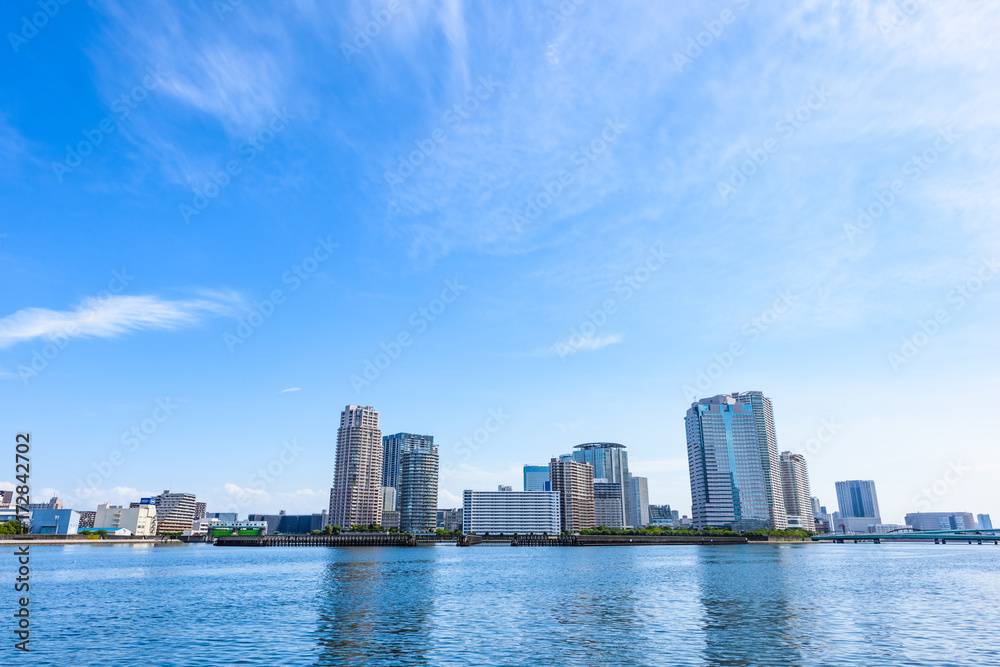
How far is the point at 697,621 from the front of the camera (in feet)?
162

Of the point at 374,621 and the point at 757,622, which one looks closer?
the point at 757,622

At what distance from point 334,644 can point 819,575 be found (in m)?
82.7

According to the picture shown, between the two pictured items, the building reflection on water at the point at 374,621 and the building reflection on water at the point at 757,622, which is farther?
the building reflection on water at the point at 374,621

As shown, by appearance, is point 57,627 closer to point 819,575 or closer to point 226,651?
point 226,651

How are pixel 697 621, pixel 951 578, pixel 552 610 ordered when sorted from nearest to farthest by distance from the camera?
pixel 697 621, pixel 552 610, pixel 951 578

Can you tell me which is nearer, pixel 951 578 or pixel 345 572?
pixel 951 578

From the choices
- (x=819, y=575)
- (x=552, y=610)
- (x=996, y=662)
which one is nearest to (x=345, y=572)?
(x=552, y=610)

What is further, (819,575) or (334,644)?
(819,575)

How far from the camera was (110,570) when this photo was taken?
10656 centimetres

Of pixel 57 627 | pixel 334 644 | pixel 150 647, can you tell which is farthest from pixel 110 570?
pixel 334 644

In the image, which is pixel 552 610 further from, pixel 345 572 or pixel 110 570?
pixel 110 570

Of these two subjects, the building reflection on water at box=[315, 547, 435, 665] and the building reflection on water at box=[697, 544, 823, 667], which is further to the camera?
the building reflection on water at box=[315, 547, 435, 665]

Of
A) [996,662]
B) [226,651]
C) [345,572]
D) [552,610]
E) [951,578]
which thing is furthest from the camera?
[345,572]

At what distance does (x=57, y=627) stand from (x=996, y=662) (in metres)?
64.8
